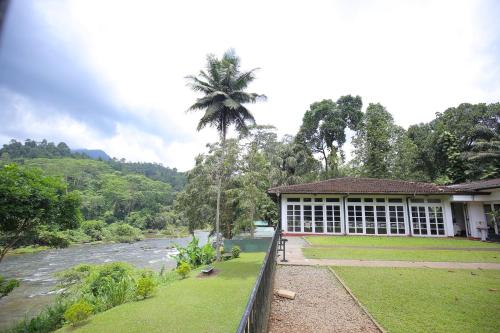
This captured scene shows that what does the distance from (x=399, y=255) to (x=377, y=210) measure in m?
9.53

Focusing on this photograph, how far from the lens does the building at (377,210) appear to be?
1998 cm

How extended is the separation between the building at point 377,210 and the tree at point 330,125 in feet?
54.6

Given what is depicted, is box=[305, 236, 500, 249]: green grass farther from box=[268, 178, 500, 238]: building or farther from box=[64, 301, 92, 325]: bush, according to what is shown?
box=[64, 301, 92, 325]: bush

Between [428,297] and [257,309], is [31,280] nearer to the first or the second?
[257,309]

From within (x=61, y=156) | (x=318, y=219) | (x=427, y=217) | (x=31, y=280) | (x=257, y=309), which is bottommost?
(x=31, y=280)

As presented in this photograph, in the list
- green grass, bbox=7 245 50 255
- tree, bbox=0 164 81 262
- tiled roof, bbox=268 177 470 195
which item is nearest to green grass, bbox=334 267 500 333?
tiled roof, bbox=268 177 470 195

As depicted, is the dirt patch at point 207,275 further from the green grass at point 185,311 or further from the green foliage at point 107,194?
the green foliage at point 107,194

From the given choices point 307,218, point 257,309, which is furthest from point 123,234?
point 257,309

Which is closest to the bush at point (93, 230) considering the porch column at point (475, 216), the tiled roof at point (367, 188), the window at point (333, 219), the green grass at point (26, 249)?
the green grass at point (26, 249)

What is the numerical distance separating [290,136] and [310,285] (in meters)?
37.4

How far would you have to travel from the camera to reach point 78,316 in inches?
312

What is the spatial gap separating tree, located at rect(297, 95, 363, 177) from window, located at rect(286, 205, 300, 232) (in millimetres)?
17902

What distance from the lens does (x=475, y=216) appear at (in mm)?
19406

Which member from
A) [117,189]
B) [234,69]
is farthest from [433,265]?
[117,189]
